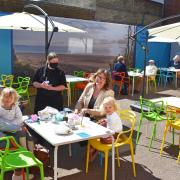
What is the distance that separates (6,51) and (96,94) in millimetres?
6067

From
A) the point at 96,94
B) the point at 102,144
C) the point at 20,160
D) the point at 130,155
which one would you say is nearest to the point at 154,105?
the point at 130,155

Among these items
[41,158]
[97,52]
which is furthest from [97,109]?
[97,52]

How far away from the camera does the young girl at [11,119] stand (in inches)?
174

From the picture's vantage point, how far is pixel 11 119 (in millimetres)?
4508

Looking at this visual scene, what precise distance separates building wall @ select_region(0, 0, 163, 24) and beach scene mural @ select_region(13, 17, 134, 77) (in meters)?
0.41

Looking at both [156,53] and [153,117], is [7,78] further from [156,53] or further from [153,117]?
[156,53]

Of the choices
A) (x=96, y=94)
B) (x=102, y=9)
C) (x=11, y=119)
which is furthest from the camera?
(x=102, y=9)

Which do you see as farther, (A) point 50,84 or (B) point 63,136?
(A) point 50,84

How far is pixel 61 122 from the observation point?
15.1 feet

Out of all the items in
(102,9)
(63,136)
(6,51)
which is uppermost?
(102,9)

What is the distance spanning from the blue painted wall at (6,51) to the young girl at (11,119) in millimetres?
6283

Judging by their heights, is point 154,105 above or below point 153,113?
above

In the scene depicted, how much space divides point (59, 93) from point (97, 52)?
811 centimetres

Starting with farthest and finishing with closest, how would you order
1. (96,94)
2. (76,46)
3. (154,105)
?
(76,46)
(154,105)
(96,94)
